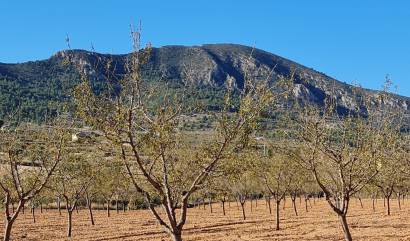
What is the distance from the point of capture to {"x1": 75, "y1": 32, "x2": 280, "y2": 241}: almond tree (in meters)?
14.9

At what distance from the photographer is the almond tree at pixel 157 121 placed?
14.9 meters

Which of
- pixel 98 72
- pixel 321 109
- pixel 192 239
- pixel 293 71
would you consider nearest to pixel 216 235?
pixel 192 239

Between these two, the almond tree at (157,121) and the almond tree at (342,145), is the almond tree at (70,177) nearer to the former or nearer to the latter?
the almond tree at (342,145)

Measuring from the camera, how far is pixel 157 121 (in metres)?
16.0

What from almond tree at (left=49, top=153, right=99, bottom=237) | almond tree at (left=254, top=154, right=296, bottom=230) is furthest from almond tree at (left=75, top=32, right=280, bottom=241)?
almond tree at (left=254, top=154, right=296, bottom=230)

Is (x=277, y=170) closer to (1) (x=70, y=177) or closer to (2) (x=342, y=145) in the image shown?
(1) (x=70, y=177)

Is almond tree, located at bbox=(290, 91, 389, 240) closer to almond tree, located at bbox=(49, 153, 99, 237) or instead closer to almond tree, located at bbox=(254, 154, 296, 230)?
almond tree, located at bbox=(254, 154, 296, 230)

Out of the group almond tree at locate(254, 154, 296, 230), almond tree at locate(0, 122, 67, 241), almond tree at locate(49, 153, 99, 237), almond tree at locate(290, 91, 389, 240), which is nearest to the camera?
almond tree at locate(0, 122, 67, 241)

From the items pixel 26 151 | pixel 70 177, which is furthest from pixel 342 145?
pixel 70 177

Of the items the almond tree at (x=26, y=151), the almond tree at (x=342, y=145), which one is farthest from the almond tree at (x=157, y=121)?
the almond tree at (x=342, y=145)

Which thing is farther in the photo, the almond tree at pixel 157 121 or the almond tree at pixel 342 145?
the almond tree at pixel 342 145

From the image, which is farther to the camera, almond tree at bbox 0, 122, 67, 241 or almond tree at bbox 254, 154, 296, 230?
almond tree at bbox 254, 154, 296, 230

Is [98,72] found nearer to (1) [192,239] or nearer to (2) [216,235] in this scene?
(1) [192,239]

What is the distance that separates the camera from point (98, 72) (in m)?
14.6
